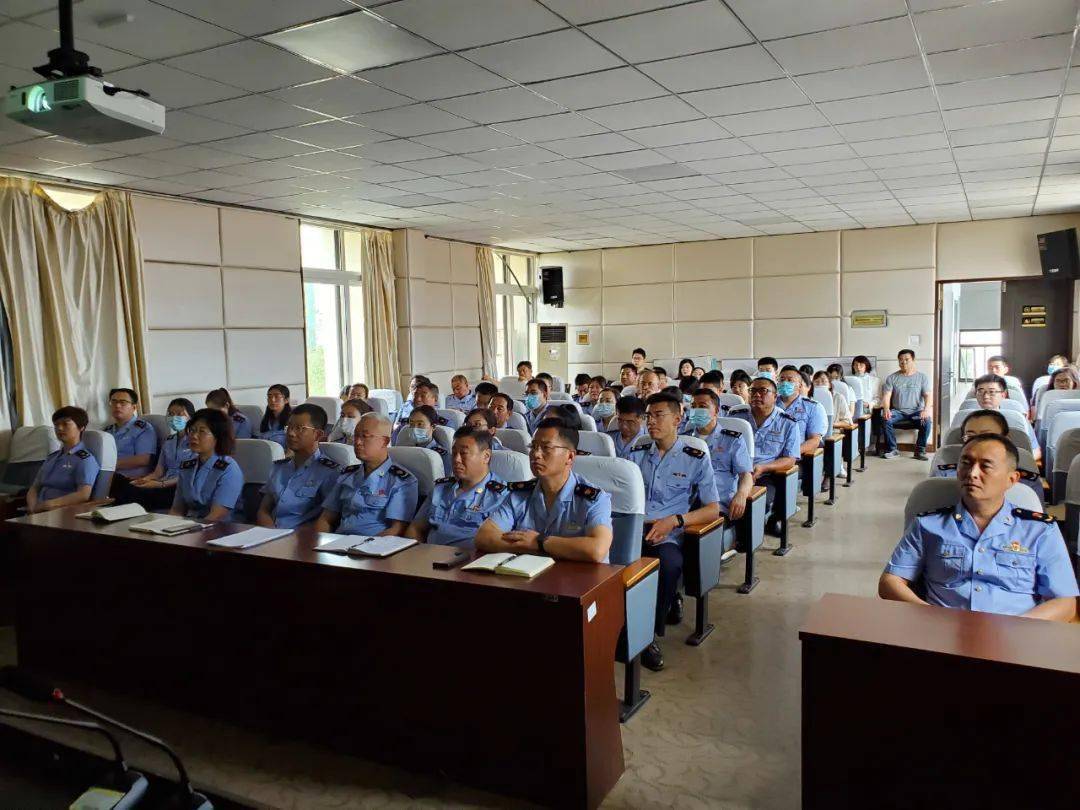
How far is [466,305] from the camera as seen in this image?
11.8 m

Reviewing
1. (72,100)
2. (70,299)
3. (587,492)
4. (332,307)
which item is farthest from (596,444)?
(332,307)

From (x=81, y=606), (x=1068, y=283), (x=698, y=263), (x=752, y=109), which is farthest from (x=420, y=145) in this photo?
(x=1068, y=283)

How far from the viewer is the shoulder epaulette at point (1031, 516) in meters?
2.65

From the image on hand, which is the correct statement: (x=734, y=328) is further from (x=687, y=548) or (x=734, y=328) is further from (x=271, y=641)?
(x=271, y=641)

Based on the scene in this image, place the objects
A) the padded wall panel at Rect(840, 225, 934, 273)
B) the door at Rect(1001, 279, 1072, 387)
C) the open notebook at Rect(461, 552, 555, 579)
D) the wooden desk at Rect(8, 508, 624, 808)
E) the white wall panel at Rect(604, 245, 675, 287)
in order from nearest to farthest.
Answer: the wooden desk at Rect(8, 508, 624, 808), the open notebook at Rect(461, 552, 555, 579), the padded wall panel at Rect(840, 225, 934, 273), the door at Rect(1001, 279, 1072, 387), the white wall panel at Rect(604, 245, 675, 287)

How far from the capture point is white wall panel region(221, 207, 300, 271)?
819cm

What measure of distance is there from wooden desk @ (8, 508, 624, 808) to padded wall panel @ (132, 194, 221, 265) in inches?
185

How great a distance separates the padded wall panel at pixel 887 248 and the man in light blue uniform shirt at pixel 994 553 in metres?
9.18

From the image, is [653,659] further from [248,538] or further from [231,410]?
[231,410]

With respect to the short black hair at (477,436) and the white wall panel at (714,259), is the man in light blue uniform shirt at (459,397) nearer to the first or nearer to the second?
the white wall panel at (714,259)

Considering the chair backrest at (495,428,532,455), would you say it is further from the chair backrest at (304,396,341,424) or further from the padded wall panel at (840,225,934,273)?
the padded wall panel at (840,225,934,273)

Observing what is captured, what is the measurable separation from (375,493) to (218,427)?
1221 mm

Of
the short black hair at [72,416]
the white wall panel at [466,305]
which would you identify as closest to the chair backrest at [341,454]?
the short black hair at [72,416]

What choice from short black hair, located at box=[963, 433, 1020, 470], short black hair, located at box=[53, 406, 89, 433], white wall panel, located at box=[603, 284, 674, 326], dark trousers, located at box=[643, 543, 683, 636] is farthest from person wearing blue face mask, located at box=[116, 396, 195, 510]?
white wall panel, located at box=[603, 284, 674, 326]
